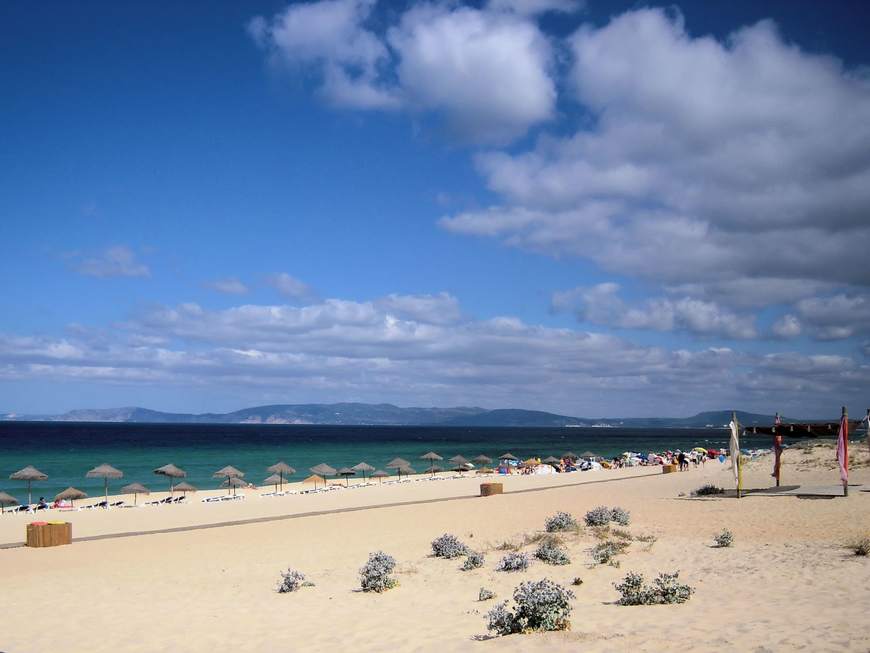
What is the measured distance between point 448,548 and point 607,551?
281cm

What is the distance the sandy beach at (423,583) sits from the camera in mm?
7055

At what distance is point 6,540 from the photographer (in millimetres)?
17625

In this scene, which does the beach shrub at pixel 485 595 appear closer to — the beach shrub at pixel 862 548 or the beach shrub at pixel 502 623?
the beach shrub at pixel 502 623

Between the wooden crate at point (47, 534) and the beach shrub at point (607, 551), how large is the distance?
11.9 m

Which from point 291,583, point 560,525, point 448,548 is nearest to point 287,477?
point 560,525

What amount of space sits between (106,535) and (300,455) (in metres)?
60.3

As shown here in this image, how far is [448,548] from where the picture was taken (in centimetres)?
1262

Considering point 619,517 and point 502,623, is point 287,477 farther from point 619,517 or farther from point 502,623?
point 502,623

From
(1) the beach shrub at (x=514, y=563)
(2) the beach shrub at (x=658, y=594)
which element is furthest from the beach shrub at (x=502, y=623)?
(1) the beach shrub at (x=514, y=563)

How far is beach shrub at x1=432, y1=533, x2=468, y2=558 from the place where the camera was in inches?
495

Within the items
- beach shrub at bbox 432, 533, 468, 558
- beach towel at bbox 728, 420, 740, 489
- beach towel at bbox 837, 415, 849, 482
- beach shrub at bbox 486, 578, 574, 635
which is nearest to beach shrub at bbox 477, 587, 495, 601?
beach shrub at bbox 486, 578, 574, 635

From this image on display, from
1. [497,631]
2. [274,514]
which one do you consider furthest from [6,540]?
[497,631]

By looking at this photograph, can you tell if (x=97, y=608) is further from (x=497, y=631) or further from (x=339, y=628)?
(x=497, y=631)

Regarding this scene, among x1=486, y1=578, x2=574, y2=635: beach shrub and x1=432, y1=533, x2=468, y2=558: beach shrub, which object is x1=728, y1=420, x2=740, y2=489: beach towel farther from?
x1=486, y1=578, x2=574, y2=635: beach shrub
